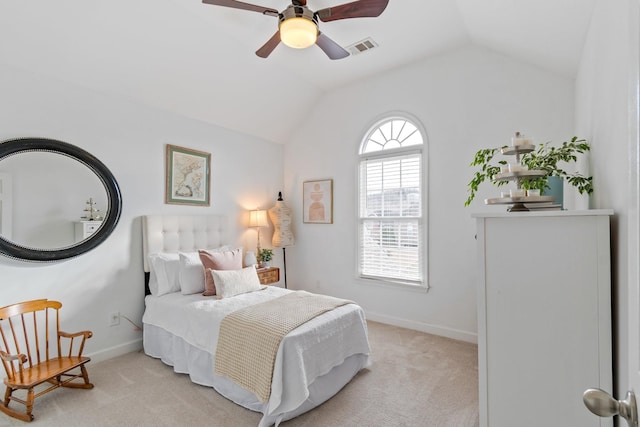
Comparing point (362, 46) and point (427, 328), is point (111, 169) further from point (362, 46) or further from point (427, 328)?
point (427, 328)

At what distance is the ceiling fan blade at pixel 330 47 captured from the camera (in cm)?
240

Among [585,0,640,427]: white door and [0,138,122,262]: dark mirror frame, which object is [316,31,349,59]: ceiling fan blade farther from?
[0,138,122,262]: dark mirror frame

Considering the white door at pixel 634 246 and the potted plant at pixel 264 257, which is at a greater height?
the white door at pixel 634 246

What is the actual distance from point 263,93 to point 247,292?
249 centimetres

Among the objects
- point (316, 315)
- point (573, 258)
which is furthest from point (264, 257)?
point (573, 258)

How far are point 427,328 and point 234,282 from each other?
2.26 m

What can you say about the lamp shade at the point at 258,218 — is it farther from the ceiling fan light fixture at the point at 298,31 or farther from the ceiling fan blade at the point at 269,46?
the ceiling fan light fixture at the point at 298,31

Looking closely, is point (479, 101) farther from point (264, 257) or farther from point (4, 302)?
point (4, 302)

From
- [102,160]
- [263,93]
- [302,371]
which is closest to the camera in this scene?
[302,371]

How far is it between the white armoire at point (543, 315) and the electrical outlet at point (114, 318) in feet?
10.6

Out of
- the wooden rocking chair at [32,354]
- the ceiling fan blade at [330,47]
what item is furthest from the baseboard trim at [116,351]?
the ceiling fan blade at [330,47]

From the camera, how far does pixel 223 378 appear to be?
2.41 metres

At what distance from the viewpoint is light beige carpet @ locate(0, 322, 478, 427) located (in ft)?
6.99

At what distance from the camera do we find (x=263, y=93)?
13.4 feet
